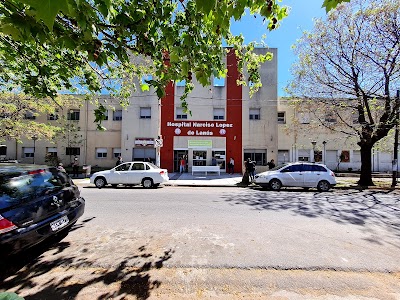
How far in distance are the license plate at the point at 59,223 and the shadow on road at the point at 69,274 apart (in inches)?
19.9

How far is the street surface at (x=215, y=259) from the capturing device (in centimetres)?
305

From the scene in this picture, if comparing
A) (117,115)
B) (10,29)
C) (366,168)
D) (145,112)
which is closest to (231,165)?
(145,112)

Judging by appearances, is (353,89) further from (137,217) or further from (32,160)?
(32,160)

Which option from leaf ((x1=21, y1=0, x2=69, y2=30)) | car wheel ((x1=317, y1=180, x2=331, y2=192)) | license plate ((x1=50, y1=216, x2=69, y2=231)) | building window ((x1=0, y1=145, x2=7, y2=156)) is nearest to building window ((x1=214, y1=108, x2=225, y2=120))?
car wheel ((x1=317, y1=180, x2=331, y2=192))

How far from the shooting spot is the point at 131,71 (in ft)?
21.1

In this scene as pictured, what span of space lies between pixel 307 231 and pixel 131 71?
19.9 ft

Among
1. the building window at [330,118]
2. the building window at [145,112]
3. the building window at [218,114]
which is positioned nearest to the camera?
the building window at [330,118]

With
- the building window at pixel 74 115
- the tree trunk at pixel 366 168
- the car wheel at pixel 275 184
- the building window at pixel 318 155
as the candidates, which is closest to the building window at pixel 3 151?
the building window at pixel 74 115

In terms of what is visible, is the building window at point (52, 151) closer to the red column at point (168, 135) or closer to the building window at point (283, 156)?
the red column at point (168, 135)

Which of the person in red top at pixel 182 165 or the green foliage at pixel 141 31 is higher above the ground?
the green foliage at pixel 141 31

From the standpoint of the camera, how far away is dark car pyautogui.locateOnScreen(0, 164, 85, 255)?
126 inches

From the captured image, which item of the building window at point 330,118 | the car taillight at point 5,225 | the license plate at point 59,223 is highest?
the building window at point 330,118

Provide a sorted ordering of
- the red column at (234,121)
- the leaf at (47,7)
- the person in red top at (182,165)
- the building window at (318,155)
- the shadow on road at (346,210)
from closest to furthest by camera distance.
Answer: the leaf at (47,7), the shadow on road at (346,210), the person in red top at (182,165), the red column at (234,121), the building window at (318,155)

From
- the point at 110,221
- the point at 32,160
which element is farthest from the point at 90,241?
the point at 32,160
